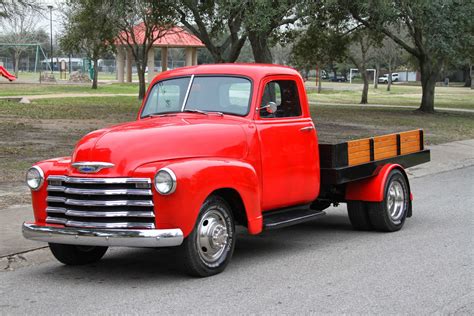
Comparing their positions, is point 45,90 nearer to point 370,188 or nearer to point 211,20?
point 211,20

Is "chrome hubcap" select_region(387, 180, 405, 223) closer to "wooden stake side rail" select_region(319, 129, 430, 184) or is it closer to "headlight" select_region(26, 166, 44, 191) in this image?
"wooden stake side rail" select_region(319, 129, 430, 184)

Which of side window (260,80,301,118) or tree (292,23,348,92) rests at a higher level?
tree (292,23,348,92)

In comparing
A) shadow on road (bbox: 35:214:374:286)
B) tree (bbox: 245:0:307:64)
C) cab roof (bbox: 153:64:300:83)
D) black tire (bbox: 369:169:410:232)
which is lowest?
shadow on road (bbox: 35:214:374:286)

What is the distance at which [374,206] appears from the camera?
9062 millimetres

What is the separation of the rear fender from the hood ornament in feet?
11.8

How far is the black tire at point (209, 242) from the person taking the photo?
670cm

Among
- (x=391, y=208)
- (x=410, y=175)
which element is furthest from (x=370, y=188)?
(x=410, y=175)

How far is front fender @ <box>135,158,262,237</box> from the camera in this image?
21.1 feet

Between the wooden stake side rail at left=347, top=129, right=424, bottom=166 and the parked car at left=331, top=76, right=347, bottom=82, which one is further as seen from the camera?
the parked car at left=331, top=76, right=347, bottom=82

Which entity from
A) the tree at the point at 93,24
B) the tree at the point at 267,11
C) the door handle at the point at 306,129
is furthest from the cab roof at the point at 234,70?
the tree at the point at 93,24

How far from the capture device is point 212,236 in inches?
271

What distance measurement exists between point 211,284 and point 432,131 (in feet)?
65.0

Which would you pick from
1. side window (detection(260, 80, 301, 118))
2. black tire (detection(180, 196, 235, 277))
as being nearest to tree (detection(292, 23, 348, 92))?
side window (detection(260, 80, 301, 118))

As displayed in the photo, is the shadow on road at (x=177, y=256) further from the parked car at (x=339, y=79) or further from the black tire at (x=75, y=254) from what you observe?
the parked car at (x=339, y=79)
